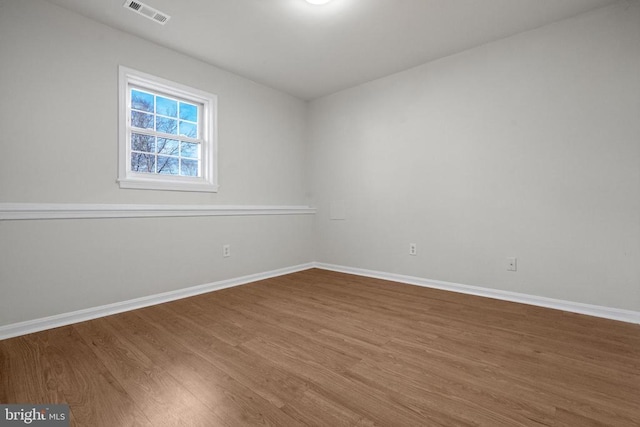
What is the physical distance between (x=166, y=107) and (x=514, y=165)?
3494 millimetres

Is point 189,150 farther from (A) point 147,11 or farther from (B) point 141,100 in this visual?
(A) point 147,11

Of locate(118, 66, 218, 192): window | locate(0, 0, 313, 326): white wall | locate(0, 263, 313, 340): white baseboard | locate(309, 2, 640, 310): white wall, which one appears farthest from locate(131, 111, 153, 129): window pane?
locate(309, 2, 640, 310): white wall

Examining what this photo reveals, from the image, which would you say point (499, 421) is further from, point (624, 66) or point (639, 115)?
point (624, 66)

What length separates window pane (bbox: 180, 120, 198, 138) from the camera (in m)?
3.11

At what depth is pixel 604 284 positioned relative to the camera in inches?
90.8

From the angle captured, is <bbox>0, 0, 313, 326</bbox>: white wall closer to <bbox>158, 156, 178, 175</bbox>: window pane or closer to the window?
the window

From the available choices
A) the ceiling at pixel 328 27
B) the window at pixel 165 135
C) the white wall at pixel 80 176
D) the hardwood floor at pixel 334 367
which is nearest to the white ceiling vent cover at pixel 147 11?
the ceiling at pixel 328 27

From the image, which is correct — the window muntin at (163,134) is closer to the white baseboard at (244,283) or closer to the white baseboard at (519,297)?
the white baseboard at (244,283)

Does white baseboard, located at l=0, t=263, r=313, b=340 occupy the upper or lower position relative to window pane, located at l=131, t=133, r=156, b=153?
lower

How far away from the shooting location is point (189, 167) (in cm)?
317

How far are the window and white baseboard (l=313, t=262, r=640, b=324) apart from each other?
2.36 meters

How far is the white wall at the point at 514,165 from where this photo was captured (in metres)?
2.27

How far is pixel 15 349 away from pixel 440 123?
3.94 metres

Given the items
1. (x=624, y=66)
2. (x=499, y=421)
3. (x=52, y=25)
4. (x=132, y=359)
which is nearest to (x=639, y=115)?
(x=624, y=66)
